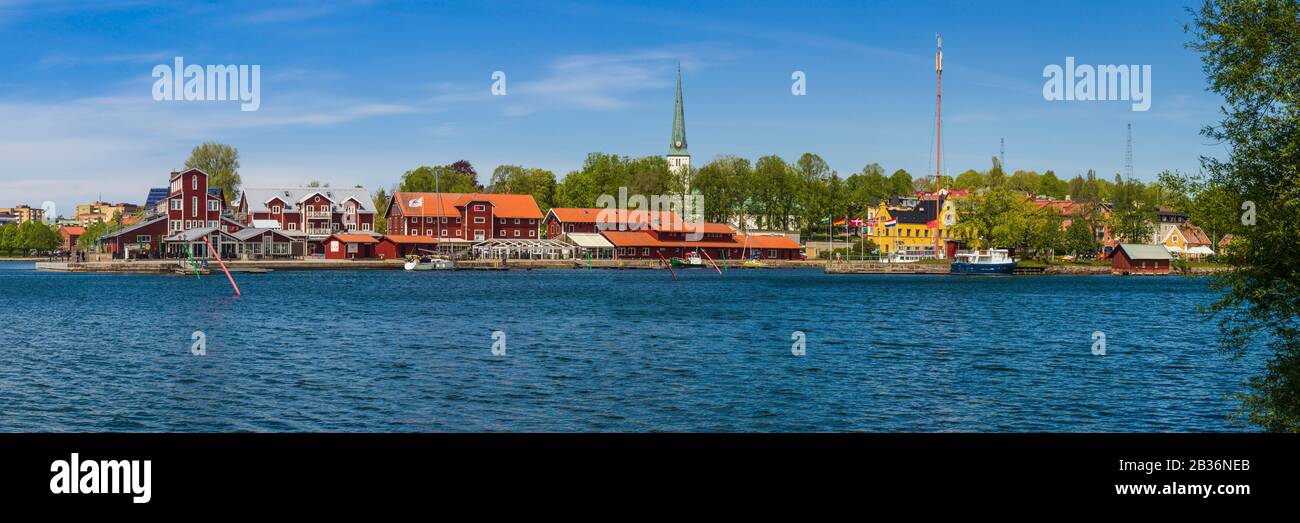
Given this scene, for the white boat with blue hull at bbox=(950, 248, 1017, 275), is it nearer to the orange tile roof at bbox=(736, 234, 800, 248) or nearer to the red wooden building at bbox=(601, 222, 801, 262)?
the orange tile roof at bbox=(736, 234, 800, 248)

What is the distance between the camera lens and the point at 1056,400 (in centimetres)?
3005

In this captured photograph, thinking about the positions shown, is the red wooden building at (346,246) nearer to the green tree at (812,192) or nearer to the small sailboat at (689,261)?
the small sailboat at (689,261)

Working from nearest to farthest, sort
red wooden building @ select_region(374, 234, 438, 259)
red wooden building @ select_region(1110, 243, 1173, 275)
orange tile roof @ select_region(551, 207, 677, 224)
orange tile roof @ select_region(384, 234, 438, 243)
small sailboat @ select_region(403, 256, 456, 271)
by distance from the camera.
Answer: small sailboat @ select_region(403, 256, 456, 271) < red wooden building @ select_region(1110, 243, 1173, 275) < red wooden building @ select_region(374, 234, 438, 259) < orange tile roof @ select_region(384, 234, 438, 243) < orange tile roof @ select_region(551, 207, 677, 224)

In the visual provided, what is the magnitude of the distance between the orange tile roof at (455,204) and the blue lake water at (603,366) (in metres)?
78.2

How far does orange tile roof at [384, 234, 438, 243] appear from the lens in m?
148

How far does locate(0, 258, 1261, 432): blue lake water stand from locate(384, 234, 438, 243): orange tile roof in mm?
71051

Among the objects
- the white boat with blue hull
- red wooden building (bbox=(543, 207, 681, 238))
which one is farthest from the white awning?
the white boat with blue hull

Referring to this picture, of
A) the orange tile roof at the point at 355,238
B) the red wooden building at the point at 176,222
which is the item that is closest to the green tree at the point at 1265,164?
the orange tile roof at the point at 355,238

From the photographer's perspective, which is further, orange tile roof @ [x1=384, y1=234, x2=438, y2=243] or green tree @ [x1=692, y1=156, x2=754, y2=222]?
green tree @ [x1=692, y1=156, x2=754, y2=222]
